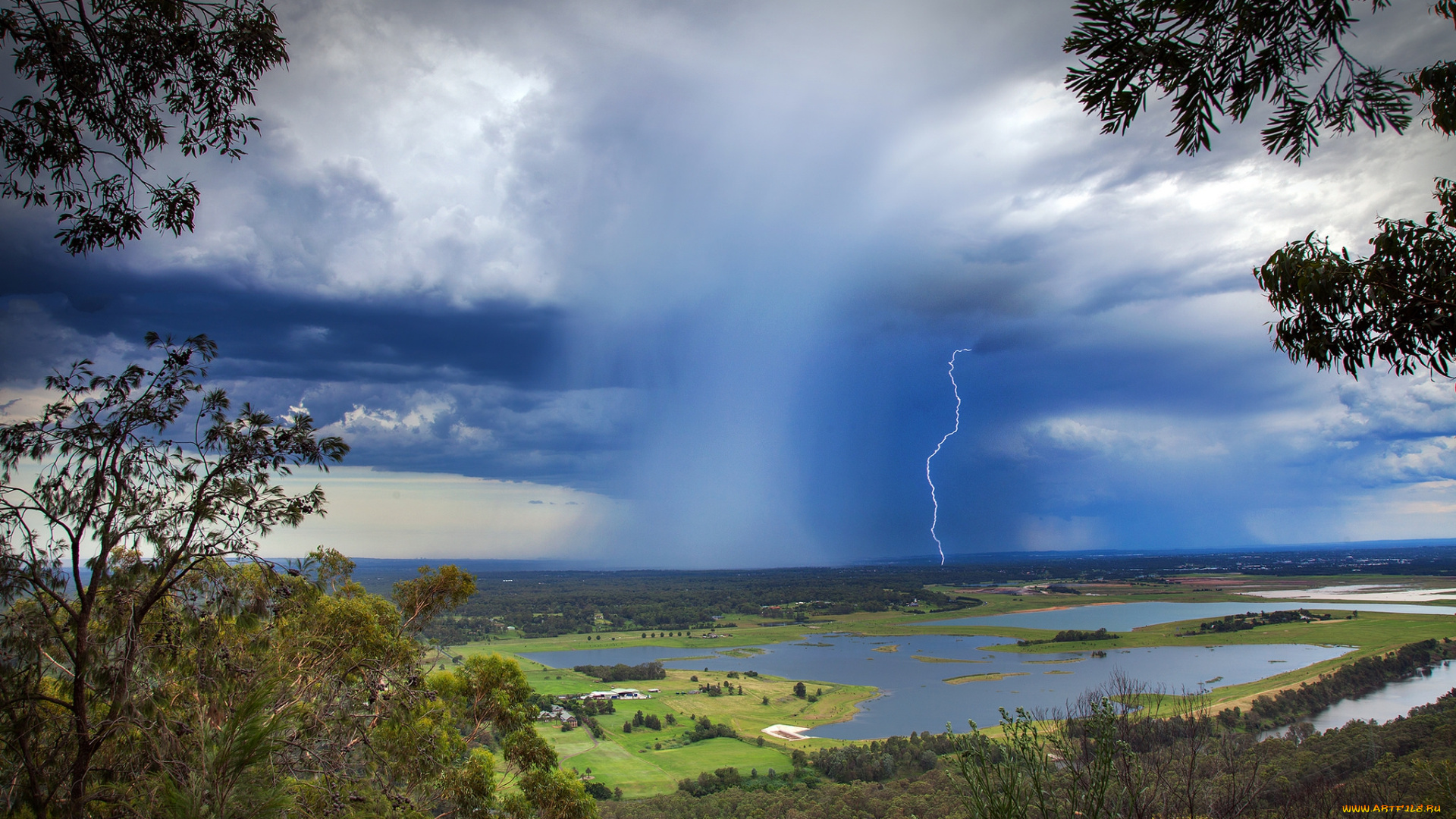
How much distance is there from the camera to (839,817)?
1797 cm

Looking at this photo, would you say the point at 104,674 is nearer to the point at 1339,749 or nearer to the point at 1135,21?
the point at 1135,21

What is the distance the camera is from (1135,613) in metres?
65.4

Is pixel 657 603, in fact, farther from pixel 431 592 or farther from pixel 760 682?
pixel 431 592

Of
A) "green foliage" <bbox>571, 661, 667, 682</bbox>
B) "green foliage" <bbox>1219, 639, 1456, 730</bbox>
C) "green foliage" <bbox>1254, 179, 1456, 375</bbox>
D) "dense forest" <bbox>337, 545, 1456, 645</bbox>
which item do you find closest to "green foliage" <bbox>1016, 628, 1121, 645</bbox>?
"green foliage" <bbox>1219, 639, 1456, 730</bbox>

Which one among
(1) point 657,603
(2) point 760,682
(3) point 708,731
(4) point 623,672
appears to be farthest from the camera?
(1) point 657,603

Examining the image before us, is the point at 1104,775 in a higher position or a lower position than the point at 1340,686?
higher

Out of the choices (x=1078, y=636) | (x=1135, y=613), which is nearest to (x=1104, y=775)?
(x=1078, y=636)

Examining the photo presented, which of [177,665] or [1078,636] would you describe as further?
[1078,636]

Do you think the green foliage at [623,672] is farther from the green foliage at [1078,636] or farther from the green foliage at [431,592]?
the green foliage at [431,592]

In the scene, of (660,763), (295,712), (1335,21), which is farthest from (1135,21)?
(660,763)

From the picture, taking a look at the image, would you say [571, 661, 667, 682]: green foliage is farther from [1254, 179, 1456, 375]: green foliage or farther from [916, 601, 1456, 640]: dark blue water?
[1254, 179, 1456, 375]: green foliage

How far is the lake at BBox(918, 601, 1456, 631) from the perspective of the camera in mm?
52969

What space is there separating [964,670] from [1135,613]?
3373 centimetres

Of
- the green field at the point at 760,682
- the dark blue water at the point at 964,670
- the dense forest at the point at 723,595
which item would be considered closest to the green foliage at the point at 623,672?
the green field at the point at 760,682
